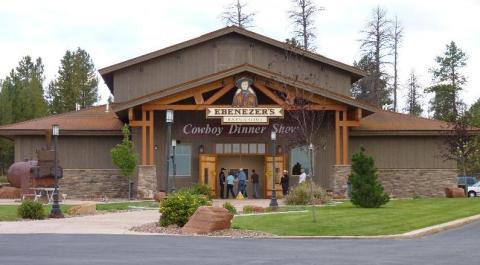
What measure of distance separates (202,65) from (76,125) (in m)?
7.29

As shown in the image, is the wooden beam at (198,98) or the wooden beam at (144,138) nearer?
the wooden beam at (198,98)

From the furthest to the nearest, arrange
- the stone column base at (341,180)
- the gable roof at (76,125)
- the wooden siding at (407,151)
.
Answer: the wooden siding at (407,151)
the gable roof at (76,125)
the stone column base at (341,180)

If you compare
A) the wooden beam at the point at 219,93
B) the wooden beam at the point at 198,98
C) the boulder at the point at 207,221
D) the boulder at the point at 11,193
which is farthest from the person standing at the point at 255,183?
the boulder at the point at 207,221

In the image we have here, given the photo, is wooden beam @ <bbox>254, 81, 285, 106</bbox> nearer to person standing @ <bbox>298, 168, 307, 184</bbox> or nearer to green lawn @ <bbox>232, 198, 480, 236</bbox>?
person standing @ <bbox>298, 168, 307, 184</bbox>

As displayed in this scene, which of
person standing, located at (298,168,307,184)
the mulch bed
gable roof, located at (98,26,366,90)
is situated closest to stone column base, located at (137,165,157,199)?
gable roof, located at (98,26,366,90)

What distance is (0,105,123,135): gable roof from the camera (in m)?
39.7

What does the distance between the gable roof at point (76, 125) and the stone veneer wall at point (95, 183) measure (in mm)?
2098

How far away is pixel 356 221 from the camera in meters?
21.0

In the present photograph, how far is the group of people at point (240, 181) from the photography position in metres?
37.6

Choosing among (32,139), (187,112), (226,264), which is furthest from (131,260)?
(32,139)

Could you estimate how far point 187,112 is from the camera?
3947 centimetres

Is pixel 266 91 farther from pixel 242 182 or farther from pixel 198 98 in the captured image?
pixel 242 182

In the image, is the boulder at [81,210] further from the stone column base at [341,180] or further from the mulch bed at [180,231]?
the stone column base at [341,180]

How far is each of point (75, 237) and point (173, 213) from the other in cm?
357
